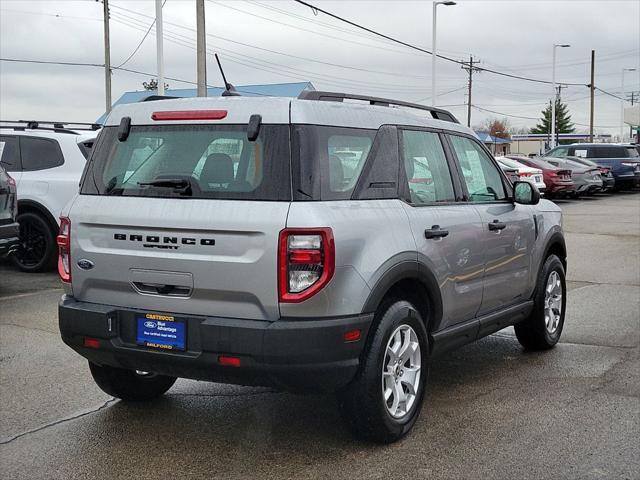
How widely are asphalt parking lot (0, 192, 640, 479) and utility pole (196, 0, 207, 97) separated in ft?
45.7

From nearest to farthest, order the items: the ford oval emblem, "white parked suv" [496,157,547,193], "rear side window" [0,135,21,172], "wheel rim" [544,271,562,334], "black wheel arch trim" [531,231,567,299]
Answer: the ford oval emblem, "black wheel arch trim" [531,231,567,299], "wheel rim" [544,271,562,334], "rear side window" [0,135,21,172], "white parked suv" [496,157,547,193]

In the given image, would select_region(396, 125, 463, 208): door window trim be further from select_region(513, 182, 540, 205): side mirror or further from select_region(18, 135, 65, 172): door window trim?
select_region(18, 135, 65, 172): door window trim

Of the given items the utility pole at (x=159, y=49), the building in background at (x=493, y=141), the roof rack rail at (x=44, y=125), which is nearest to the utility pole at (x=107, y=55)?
the utility pole at (x=159, y=49)

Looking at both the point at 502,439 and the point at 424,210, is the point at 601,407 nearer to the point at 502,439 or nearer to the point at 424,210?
the point at 502,439

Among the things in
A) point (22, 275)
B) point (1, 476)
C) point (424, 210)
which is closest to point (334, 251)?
point (424, 210)

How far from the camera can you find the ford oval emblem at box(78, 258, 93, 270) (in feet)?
14.7

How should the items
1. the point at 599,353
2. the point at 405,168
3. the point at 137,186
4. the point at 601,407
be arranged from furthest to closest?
the point at 599,353
the point at 601,407
the point at 405,168
the point at 137,186

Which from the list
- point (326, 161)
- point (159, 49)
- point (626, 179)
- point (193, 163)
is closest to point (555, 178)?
point (626, 179)

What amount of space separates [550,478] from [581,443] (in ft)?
1.87

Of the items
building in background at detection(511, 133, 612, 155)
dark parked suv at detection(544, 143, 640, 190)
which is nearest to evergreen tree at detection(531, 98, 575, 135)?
building in background at detection(511, 133, 612, 155)

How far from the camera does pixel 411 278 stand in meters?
4.62

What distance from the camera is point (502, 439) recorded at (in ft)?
15.1

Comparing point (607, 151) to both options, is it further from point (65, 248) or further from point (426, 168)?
point (65, 248)

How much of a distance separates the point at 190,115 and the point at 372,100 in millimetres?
1115
